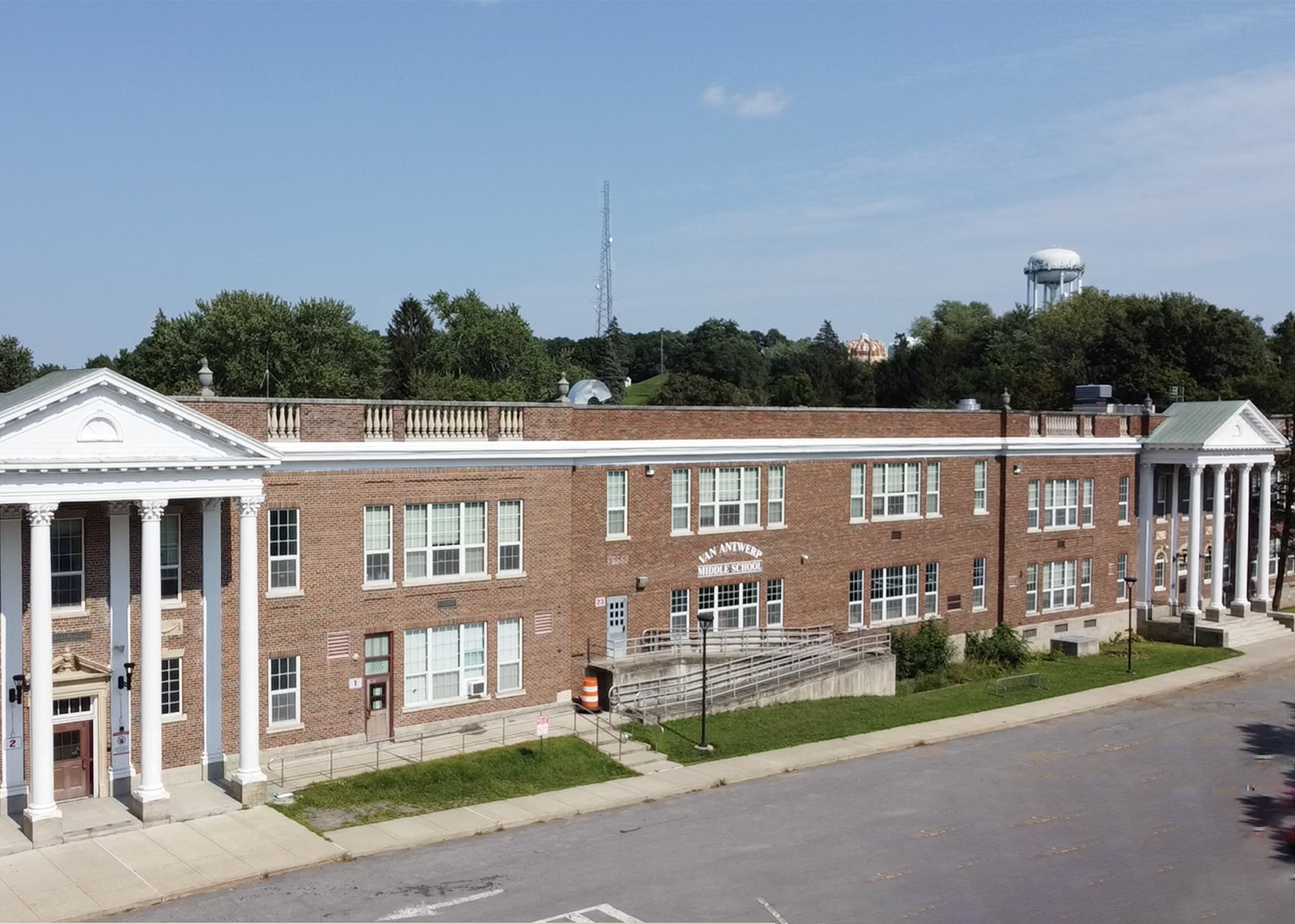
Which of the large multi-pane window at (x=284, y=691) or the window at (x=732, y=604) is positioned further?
the window at (x=732, y=604)

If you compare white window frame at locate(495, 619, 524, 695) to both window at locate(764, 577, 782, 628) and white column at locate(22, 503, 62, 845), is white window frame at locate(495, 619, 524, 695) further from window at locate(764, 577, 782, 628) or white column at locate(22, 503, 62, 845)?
white column at locate(22, 503, 62, 845)

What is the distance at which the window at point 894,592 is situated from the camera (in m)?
42.5

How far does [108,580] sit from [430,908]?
35.8ft

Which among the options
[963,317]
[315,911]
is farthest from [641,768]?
[963,317]

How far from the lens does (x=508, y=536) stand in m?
32.9

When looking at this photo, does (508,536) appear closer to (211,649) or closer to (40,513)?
(211,649)

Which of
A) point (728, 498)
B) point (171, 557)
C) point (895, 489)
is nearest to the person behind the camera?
point (171, 557)

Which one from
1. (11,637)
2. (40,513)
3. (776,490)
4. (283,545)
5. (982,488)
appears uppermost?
(40,513)

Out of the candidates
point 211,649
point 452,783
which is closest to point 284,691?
point 211,649

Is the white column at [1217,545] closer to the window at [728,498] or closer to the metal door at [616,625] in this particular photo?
the window at [728,498]

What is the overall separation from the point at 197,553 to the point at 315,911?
9991 mm

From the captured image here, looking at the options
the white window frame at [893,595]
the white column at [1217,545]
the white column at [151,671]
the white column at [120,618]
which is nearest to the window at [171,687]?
the white column at [120,618]

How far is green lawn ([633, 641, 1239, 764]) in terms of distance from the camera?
32625 mm

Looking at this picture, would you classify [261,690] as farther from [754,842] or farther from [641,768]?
[754,842]
